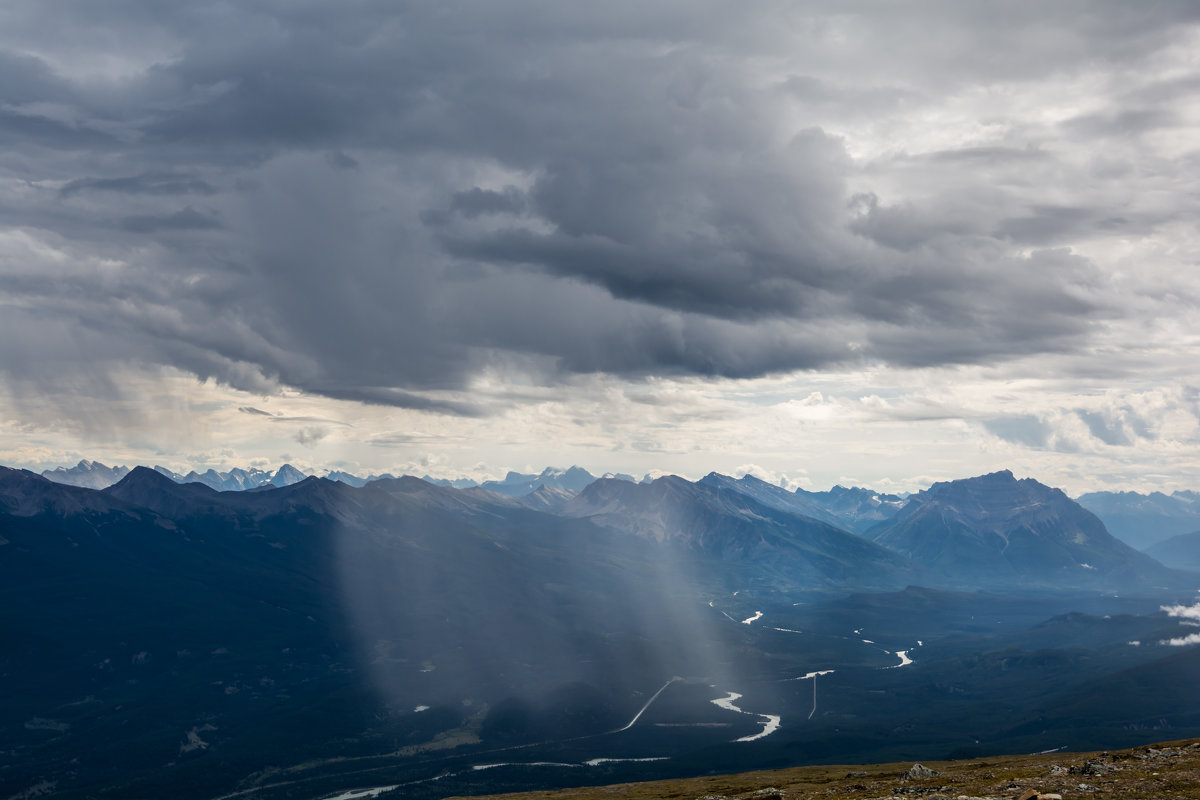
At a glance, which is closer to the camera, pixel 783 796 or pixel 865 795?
pixel 865 795

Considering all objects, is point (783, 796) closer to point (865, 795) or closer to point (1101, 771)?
point (865, 795)

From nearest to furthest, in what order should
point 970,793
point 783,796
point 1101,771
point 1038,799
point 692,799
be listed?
point 1038,799, point 970,793, point 1101,771, point 783,796, point 692,799

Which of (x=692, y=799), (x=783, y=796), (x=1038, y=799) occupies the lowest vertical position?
(x=692, y=799)

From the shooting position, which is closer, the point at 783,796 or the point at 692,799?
the point at 783,796

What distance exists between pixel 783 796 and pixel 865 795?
1707 centimetres

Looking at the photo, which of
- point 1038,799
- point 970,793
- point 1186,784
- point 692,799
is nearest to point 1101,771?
point 1186,784

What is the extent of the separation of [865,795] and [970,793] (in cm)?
1992

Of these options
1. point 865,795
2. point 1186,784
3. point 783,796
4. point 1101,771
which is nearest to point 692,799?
point 783,796

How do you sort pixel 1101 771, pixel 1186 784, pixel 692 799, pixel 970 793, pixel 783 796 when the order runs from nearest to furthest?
pixel 1186 784
pixel 970 793
pixel 1101 771
pixel 783 796
pixel 692 799

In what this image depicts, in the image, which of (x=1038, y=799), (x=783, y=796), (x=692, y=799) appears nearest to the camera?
(x=1038, y=799)

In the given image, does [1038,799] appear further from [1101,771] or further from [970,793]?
[1101,771]

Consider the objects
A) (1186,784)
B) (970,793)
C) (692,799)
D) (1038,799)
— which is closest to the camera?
(1038,799)

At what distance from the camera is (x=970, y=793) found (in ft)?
334

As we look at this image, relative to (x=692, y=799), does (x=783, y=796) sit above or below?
above
